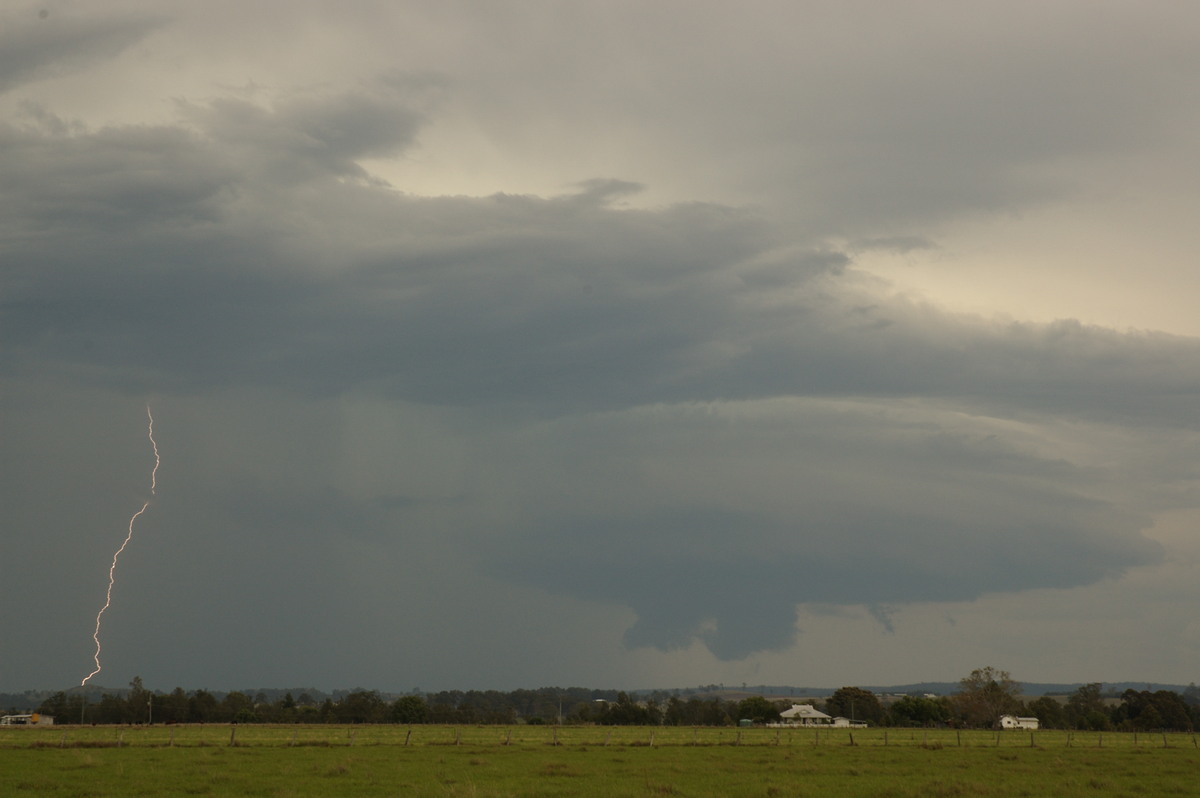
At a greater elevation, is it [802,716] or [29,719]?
[802,716]

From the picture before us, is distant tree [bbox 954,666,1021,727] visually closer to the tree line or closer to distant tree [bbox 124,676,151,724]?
the tree line

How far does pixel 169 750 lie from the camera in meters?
61.6

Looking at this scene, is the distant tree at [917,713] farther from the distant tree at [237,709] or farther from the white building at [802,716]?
the distant tree at [237,709]

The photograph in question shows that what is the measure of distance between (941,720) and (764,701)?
3031cm

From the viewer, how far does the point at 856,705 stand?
191 meters

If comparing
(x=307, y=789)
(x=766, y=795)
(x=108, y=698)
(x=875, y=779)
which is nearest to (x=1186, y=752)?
(x=875, y=779)

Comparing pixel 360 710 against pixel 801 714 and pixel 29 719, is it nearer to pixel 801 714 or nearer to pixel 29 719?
pixel 29 719

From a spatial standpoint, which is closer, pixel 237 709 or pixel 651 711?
pixel 237 709

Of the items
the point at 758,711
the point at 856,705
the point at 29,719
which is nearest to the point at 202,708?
the point at 29,719

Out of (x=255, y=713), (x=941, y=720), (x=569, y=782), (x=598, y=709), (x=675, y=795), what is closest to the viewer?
(x=675, y=795)

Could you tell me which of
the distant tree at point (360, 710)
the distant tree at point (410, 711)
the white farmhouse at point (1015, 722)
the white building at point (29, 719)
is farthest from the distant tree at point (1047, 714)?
the white building at point (29, 719)

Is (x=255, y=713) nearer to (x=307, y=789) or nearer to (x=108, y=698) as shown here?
(x=108, y=698)

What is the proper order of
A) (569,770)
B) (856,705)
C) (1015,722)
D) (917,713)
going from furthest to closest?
(856,705)
(917,713)
(1015,722)
(569,770)

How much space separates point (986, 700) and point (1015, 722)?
44.7 ft
